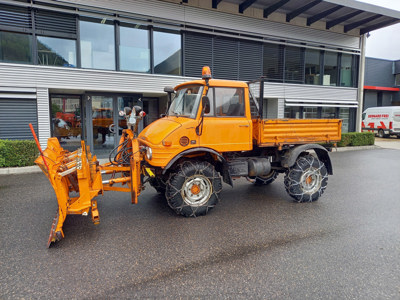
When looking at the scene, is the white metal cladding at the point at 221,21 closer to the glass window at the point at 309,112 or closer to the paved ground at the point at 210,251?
the glass window at the point at 309,112

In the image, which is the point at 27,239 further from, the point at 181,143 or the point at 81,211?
the point at 181,143

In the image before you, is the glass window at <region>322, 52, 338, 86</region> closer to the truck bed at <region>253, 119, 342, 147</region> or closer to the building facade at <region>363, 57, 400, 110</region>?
the truck bed at <region>253, 119, 342, 147</region>

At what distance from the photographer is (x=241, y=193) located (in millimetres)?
6750

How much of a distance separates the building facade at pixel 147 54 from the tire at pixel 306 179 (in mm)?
4283

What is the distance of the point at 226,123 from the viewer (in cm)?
523

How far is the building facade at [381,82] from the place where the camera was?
1190 inches

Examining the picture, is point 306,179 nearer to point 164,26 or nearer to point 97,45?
point 164,26

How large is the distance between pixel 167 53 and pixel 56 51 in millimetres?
4351

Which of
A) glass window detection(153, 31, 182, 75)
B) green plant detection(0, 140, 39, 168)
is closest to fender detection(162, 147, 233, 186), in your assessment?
green plant detection(0, 140, 39, 168)

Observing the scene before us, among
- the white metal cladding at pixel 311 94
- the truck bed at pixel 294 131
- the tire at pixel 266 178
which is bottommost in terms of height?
the tire at pixel 266 178

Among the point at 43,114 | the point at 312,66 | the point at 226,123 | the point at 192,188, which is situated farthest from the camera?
the point at 312,66

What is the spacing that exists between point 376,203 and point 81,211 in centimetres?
579

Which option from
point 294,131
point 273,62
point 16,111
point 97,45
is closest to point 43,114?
point 16,111

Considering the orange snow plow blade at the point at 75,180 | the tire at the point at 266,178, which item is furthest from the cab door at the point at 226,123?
the tire at the point at 266,178
